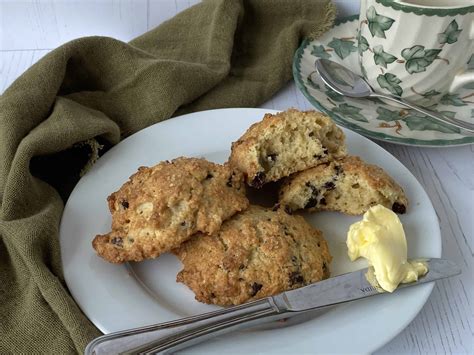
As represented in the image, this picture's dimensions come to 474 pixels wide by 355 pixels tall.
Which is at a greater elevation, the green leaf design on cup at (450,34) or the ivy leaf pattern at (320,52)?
the green leaf design on cup at (450,34)

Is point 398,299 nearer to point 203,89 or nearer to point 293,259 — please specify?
point 293,259

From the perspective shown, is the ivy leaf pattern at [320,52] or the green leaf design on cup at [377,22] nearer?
the green leaf design on cup at [377,22]

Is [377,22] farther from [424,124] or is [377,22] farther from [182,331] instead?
[182,331]

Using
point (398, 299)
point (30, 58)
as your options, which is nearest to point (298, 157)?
point (398, 299)

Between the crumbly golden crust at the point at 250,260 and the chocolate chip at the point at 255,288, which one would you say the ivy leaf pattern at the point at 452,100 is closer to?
the crumbly golden crust at the point at 250,260

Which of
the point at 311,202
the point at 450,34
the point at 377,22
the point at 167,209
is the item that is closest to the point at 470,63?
the point at 450,34

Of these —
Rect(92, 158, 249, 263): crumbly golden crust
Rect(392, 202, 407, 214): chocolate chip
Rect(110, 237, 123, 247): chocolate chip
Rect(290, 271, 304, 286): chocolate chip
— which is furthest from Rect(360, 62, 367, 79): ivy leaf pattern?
Rect(110, 237, 123, 247): chocolate chip

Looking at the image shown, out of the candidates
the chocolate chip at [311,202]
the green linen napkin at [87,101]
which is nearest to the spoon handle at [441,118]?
the green linen napkin at [87,101]
